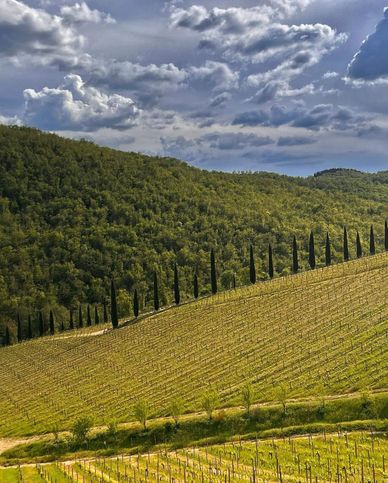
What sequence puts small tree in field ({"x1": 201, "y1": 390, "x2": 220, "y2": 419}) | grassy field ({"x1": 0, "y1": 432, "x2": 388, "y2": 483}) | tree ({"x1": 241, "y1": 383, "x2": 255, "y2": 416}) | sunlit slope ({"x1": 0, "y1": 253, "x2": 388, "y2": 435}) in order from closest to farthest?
grassy field ({"x1": 0, "y1": 432, "x2": 388, "y2": 483}) < tree ({"x1": 241, "y1": 383, "x2": 255, "y2": 416}) < small tree in field ({"x1": 201, "y1": 390, "x2": 220, "y2": 419}) < sunlit slope ({"x1": 0, "y1": 253, "x2": 388, "y2": 435})

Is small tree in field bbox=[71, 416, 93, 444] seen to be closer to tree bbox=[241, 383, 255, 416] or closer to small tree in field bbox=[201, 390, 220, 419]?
small tree in field bbox=[201, 390, 220, 419]

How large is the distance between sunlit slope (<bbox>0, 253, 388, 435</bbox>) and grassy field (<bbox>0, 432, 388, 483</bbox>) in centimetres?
1031

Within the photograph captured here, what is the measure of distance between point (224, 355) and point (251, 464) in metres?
33.8

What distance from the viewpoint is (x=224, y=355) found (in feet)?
233

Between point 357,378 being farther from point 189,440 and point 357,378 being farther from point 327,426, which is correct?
point 189,440

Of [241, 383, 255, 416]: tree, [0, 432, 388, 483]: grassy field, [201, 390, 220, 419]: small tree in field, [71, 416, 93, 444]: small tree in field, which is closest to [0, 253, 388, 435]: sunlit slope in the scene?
[241, 383, 255, 416]: tree

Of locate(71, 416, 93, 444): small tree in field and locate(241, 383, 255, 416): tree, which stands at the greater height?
locate(241, 383, 255, 416): tree

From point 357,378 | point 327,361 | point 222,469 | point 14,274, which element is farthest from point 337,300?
point 14,274

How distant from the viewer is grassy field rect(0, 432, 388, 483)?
33.9 m

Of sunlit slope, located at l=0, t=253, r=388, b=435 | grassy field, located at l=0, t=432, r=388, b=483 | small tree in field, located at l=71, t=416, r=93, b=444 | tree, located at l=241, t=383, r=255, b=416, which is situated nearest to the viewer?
grassy field, located at l=0, t=432, r=388, b=483

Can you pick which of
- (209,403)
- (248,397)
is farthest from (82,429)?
(248,397)

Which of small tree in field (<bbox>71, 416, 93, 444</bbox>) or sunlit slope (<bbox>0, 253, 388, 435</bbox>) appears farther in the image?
sunlit slope (<bbox>0, 253, 388, 435</bbox>)

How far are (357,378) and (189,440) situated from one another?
16889 mm

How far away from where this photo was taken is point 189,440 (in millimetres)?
47219
